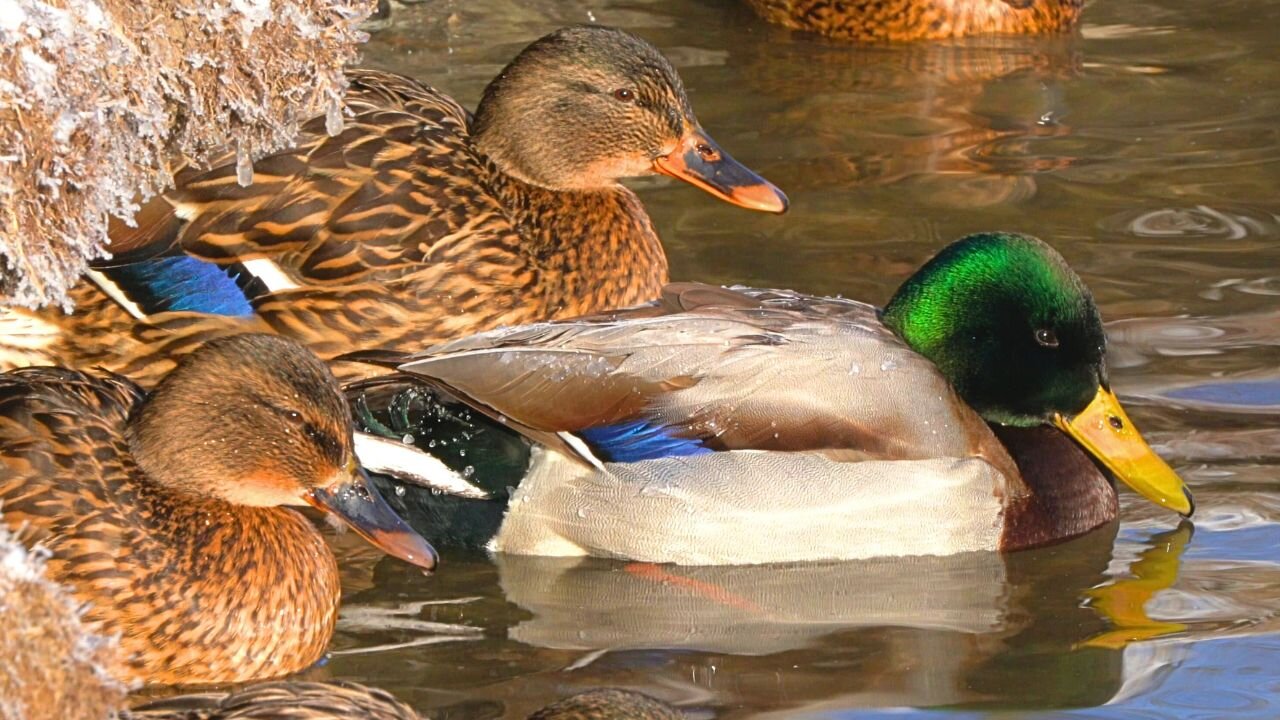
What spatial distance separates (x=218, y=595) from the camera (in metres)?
5.21

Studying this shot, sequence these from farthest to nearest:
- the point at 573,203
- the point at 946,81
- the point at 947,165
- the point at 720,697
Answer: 1. the point at 946,81
2. the point at 947,165
3. the point at 573,203
4. the point at 720,697

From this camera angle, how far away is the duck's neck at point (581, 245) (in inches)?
266

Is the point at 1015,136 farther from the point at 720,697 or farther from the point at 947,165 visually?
the point at 720,697

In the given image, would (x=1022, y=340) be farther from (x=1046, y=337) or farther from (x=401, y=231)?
(x=401, y=231)

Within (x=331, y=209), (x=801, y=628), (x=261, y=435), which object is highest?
(x=331, y=209)

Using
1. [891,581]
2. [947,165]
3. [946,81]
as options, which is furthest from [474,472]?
[946,81]

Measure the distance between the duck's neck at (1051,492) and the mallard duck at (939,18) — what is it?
14.0 ft

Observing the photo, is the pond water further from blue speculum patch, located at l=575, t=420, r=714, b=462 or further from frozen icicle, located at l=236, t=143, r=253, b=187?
frozen icicle, located at l=236, t=143, r=253, b=187

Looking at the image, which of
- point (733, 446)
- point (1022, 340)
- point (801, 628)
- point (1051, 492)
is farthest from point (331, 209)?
point (1051, 492)

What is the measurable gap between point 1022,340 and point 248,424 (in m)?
2.30

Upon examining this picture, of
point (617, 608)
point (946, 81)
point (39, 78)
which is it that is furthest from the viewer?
point (946, 81)

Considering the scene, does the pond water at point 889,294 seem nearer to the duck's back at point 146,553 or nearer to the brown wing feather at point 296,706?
the duck's back at point 146,553

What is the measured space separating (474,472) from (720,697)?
122 cm

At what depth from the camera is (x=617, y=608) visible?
18.9 feet
